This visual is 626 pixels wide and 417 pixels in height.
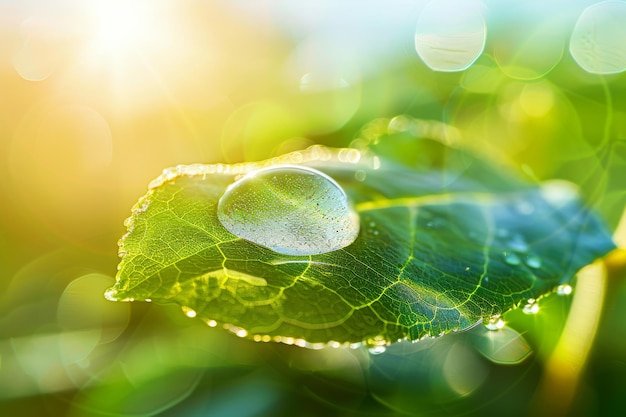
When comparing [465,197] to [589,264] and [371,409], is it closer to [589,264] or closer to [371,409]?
[589,264]

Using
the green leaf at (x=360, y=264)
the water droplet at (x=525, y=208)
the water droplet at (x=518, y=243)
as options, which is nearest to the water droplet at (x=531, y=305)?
the green leaf at (x=360, y=264)

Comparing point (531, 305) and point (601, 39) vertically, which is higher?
point (601, 39)

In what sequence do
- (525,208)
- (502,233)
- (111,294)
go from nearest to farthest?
1. (111,294)
2. (502,233)
3. (525,208)

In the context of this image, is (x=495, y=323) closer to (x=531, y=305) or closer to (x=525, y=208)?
(x=531, y=305)

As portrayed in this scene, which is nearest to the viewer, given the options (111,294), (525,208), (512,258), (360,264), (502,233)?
(111,294)

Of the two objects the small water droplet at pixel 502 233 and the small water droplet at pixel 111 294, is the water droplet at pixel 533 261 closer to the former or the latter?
the small water droplet at pixel 502 233

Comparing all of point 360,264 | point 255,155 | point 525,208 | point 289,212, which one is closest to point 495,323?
point 360,264

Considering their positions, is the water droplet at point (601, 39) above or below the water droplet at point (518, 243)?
above
